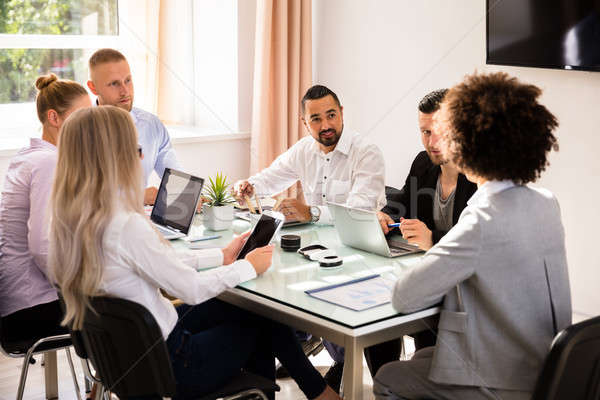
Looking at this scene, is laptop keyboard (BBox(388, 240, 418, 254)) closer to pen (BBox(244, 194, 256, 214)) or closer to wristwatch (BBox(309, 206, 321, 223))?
wristwatch (BBox(309, 206, 321, 223))

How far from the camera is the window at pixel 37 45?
3953 millimetres

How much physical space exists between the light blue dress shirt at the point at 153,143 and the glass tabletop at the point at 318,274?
2.97ft

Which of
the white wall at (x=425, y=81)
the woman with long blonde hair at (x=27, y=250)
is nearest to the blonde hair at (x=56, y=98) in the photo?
the woman with long blonde hair at (x=27, y=250)

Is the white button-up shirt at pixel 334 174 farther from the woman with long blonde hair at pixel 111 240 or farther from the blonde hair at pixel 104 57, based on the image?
the woman with long blonde hair at pixel 111 240

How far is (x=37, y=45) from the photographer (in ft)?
13.2

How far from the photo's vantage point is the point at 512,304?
163 centimetres

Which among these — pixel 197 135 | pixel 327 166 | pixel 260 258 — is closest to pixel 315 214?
pixel 327 166

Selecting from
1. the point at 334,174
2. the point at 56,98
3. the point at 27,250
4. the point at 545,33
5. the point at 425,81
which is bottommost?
the point at 27,250

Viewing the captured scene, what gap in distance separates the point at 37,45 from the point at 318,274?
270cm

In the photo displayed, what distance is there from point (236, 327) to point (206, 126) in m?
2.85

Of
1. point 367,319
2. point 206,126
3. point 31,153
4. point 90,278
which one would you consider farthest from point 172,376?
point 206,126

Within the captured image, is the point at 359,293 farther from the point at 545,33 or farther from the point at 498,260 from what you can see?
the point at 545,33

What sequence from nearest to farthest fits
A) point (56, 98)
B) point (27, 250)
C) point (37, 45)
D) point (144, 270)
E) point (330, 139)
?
1. point (144, 270)
2. point (27, 250)
3. point (56, 98)
4. point (330, 139)
5. point (37, 45)

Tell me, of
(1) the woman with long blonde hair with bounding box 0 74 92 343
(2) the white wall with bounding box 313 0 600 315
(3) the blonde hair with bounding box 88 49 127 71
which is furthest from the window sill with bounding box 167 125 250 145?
(1) the woman with long blonde hair with bounding box 0 74 92 343
